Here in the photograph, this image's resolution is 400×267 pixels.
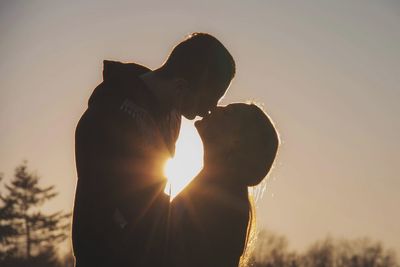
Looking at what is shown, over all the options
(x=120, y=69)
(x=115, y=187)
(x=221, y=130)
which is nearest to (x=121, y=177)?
(x=115, y=187)

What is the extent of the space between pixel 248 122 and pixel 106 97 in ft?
3.32

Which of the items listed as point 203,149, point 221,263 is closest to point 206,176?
point 203,149

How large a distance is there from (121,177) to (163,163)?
0.41 m

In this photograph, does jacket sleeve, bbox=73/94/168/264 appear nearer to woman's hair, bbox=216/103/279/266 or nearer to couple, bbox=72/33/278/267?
couple, bbox=72/33/278/267

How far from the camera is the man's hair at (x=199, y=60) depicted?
19.3 ft

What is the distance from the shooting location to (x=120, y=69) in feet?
18.7

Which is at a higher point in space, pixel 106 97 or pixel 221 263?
pixel 106 97

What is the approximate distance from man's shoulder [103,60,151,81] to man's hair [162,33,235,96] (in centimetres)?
17

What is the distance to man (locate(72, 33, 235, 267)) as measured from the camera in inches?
194

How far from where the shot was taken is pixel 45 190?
→ 265 feet

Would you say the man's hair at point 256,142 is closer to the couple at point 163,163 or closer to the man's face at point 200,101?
the couple at point 163,163

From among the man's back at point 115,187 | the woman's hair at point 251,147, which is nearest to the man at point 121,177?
the man's back at point 115,187

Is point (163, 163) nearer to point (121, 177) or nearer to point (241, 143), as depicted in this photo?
point (121, 177)

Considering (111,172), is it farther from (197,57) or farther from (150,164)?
(197,57)
